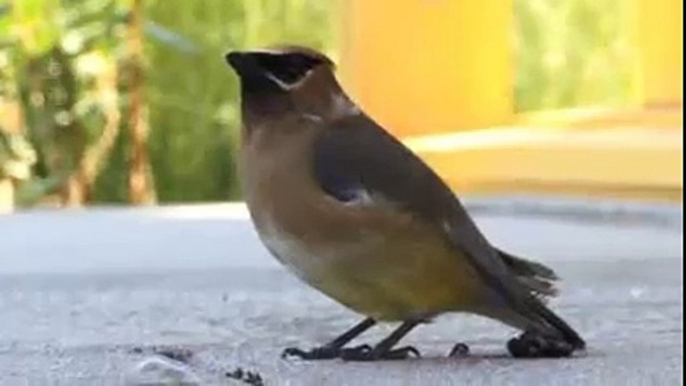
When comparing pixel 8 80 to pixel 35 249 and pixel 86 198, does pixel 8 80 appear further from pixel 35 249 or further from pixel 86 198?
pixel 35 249

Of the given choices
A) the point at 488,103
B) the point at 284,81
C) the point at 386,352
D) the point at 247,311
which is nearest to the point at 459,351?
the point at 386,352

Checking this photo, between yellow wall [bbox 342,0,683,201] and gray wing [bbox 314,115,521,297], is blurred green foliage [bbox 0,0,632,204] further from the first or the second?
gray wing [bbox 314,115,521,297]

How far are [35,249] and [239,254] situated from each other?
32 cm

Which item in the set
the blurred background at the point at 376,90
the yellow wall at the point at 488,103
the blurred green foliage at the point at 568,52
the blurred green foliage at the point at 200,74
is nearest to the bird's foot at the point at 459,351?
the blurred background at the point at 376,90

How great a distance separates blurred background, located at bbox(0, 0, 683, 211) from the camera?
402 cm

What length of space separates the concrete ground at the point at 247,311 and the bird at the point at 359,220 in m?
0.04

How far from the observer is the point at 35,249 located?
9.79 ft

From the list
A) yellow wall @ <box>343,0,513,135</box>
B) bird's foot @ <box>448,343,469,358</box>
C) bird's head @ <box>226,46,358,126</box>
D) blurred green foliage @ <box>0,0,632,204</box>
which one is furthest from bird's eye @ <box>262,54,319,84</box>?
blurred green foliage @ <box>0,0,632,204</box>

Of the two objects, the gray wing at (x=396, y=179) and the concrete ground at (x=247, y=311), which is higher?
the gray wing at (x=396, y=179)

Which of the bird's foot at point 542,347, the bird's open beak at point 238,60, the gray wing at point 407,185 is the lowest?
the bird's foot at point 542,347

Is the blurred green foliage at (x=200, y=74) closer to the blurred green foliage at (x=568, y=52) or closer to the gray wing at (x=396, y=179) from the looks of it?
the blurred green foliage at (x=568, y=52)

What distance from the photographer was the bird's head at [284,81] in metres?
1.43

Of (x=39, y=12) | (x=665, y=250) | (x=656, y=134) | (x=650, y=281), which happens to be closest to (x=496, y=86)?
(x=656, y=134)

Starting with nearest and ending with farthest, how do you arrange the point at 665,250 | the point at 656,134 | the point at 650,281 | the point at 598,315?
the point at 598,315 → the point at 650,281 → the point at 665,250 → the point at 656,134
